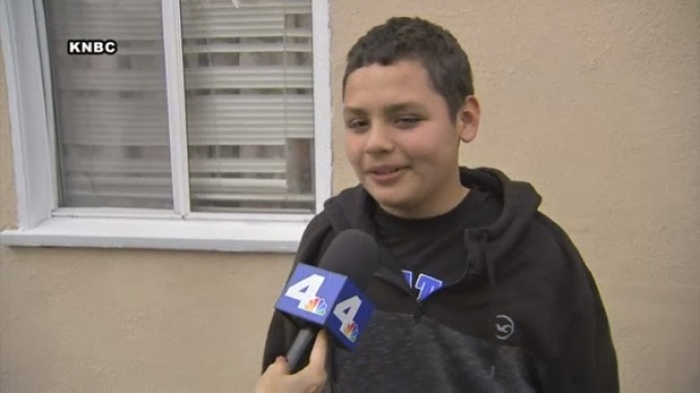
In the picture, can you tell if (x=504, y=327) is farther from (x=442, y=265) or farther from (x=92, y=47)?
(x=92, y=47)

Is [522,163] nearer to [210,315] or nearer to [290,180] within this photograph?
[290,180]

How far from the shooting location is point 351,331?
130 centimetres

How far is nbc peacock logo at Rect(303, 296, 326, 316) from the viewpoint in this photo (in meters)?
1.24

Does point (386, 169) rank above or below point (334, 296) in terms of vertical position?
above

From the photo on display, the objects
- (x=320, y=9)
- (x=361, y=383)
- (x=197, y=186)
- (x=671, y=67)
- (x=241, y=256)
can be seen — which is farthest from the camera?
(x=197, y=186)

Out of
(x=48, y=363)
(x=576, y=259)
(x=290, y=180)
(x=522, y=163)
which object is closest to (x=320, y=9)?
(x=290, y=180)

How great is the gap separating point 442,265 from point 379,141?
319mm

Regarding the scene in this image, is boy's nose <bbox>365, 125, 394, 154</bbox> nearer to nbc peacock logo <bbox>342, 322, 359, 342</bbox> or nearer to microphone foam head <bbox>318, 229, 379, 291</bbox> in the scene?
microphone foam head <bbox>318, 229, 379, 291</bbox>

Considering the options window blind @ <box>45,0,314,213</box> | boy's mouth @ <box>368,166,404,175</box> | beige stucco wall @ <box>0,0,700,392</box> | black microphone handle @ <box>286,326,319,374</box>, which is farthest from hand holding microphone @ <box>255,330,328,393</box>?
window blind @ <box>45,0,314,213</box>

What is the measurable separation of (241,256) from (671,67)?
6.06 ft

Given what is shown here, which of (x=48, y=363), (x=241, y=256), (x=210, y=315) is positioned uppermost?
(x=241, y=256)

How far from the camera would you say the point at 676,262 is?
277cm

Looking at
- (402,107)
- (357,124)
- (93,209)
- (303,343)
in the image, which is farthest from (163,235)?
(303,343)

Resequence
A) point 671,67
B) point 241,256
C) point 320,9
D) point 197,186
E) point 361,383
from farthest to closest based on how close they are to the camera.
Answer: point 197,186
point 241,256
point 320,9
point 671,67
point 361,383
